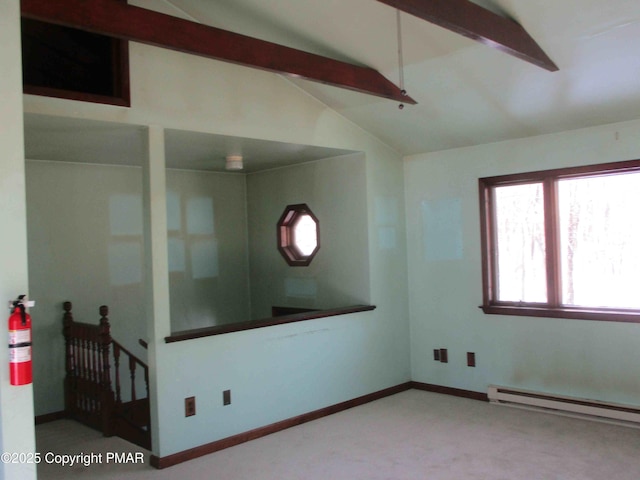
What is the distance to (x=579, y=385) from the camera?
470 centimetres

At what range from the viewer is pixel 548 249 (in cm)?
485

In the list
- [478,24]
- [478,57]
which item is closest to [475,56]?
[478,57]

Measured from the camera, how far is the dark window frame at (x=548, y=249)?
452 centimetres

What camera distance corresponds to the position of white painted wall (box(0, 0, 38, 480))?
7.23 feet

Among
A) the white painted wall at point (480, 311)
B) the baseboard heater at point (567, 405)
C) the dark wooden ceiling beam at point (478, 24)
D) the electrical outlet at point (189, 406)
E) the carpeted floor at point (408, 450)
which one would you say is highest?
the dark wooden ceiling beam at point (478, 24)

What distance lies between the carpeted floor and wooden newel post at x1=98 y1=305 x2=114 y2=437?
5.6 inches

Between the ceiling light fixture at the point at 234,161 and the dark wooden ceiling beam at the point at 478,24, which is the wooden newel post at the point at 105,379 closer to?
the ceiling light fixture at the point at 234,161

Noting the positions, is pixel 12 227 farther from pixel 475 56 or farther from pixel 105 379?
pixel 475 56

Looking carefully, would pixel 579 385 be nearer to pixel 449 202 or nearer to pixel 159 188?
pixel 449 202

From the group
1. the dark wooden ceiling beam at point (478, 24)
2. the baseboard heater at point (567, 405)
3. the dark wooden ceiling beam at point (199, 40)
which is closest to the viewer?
the dark wooden ceiling beam at point (478, 24)

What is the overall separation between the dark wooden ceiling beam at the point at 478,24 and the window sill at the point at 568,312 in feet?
6.56

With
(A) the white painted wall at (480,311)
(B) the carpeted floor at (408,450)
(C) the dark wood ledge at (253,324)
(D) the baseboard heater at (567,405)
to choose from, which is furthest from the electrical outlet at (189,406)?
(D) the baseboard heater at (567,405)

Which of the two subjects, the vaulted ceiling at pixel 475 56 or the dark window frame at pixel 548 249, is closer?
the vaulted ceiling at pixel 475 56

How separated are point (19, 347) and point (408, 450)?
2754 millimetres
